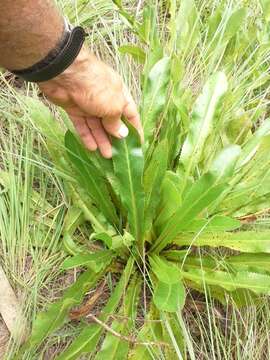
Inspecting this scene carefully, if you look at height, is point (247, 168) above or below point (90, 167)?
above

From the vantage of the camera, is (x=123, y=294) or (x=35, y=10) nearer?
(x=35, y=10)

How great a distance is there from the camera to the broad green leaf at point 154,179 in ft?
4.50

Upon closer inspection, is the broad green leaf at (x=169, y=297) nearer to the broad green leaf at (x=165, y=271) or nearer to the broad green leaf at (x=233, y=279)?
the broad green leaf at (x=165, y=271)

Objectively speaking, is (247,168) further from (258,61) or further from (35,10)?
(35,10)

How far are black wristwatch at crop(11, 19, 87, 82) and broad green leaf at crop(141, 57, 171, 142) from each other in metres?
0.47

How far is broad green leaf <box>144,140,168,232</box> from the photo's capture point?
1.37 m

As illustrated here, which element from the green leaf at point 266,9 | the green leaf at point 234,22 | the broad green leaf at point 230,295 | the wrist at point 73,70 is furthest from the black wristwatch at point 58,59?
the green leaf at point 266,9

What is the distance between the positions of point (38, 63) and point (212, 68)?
0.94m

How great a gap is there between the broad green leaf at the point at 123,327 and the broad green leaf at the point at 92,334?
0.02 metres

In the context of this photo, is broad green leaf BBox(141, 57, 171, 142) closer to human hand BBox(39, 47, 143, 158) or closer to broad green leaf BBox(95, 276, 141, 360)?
human hand BBox(39, 47, 143, 158)

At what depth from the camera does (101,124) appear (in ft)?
→ 4.15

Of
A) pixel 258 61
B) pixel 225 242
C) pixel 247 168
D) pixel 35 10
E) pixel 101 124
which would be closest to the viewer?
pixel 35 10

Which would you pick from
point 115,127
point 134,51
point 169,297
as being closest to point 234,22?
point 134,51

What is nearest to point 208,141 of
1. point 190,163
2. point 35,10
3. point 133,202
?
point 190,163
